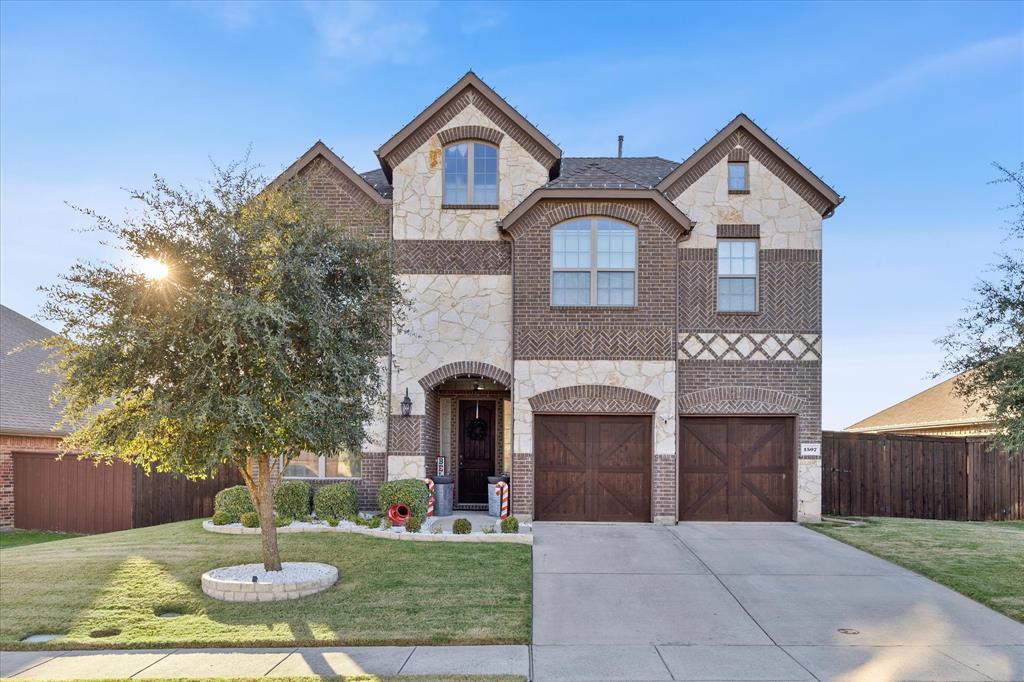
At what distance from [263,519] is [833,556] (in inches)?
352

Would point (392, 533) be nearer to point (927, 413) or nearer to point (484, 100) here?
point (484, 100)

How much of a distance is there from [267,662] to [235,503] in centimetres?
745

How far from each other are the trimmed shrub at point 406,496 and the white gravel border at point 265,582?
11.0 feet

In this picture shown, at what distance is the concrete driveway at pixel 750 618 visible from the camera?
782cm

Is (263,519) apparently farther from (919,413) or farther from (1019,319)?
(919,413)

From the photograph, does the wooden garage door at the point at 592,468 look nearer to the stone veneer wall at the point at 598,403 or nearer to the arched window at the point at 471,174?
the stone veneer wall at the point at 598,403

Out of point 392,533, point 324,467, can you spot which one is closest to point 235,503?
point 324,467

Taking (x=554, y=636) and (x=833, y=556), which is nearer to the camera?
(x=554, y=636)

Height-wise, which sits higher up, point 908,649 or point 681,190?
point 681,190

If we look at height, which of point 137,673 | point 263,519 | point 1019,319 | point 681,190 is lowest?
point 137,673

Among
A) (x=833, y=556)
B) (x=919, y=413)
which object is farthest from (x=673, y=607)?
(x=919, y=413)

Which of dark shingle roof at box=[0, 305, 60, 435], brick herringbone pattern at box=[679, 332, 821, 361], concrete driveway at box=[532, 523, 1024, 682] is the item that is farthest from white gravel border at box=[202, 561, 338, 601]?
dark shingle roof at box=[0, 305, 60, 435]

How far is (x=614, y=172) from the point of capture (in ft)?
58.7

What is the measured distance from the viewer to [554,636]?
878 centimetres
